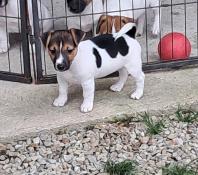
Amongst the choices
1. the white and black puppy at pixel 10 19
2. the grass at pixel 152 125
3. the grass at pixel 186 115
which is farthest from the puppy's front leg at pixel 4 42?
the grass at pixel 186 115

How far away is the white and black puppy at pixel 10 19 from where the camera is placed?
5.63 metres

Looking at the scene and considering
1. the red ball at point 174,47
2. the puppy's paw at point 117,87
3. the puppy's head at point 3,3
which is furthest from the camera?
the puppy's head at point 3,3

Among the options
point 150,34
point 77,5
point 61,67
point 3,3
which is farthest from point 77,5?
point 61,67

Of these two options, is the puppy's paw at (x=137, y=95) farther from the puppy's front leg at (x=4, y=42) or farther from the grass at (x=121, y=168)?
the puppy's front leg at (x=4, y=42)

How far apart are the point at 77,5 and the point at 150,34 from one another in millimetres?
882

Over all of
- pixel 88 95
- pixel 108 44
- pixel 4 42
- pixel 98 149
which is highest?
pixel 108 44

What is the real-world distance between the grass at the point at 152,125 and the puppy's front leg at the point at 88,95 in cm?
40

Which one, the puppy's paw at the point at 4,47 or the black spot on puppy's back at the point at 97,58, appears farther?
the puppy's paw at the point at 4,47

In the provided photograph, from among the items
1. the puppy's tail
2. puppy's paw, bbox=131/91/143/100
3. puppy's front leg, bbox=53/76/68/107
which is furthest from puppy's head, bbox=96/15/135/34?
puppy's front leg, bbox=53/76/68/107

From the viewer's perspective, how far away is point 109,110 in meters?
4.78

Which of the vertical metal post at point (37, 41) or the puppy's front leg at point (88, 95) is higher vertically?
the vertical metal post at point (37, 41)

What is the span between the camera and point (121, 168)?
4.08 metres

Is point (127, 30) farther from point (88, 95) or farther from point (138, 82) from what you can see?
point (88, 95)

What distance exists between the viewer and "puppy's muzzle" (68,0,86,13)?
572 centimetres
